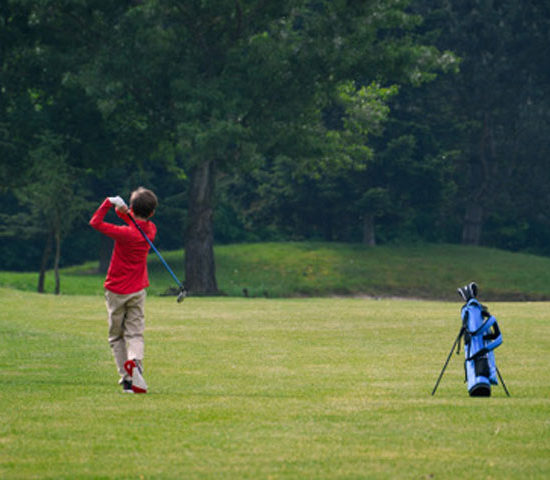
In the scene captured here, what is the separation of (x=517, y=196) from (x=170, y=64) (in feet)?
90.0

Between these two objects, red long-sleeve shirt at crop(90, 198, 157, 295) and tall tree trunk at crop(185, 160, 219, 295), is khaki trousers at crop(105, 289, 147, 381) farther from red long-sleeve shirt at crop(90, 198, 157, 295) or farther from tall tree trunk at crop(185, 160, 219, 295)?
tall tree trunk at crop(185, 160, 219, 295)

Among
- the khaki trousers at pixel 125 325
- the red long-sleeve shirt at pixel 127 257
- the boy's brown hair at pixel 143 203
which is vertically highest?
the boy's brown hair at pixel 143 203

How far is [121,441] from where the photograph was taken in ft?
24.8

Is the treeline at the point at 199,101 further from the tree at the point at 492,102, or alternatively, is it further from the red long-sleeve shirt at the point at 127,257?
the red long-sleeve shirt at the point at 127,257

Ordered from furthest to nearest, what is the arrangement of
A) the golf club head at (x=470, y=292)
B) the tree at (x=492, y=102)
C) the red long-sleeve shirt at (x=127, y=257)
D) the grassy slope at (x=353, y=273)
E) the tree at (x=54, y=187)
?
the tree at (x=492, y=102) → the grassy slope at (x=353, y=273) → the tree at (x=54, y=187) → the golf club head at (x=470, y=292) → the red long-sleeve shirt at (x=127, y=257)

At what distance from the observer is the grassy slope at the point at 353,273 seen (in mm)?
43406

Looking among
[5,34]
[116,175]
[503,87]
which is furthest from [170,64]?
[503,87]

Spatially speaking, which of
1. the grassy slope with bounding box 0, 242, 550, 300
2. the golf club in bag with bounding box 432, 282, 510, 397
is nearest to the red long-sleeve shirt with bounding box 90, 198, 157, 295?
the golf club in bag with bounding box 432, 282, 510, 397

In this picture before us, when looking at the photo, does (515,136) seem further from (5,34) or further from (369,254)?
(5,34)

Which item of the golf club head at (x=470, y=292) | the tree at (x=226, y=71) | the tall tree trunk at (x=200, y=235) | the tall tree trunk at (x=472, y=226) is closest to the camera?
the golf club head at (x=470, y=292)

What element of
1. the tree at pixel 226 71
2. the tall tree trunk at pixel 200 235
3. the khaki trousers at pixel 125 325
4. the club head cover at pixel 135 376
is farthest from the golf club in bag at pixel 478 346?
the tall tree trunk at pixel 200 235

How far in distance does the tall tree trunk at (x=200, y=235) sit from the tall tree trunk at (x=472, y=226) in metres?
22.3

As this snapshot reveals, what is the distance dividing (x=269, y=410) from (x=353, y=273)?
36.3m

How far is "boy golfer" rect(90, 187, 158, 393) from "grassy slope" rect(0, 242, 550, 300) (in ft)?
93.2
